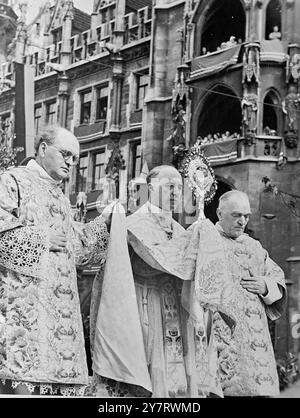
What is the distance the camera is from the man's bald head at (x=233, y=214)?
3711 mm

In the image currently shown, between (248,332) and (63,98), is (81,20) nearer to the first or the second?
(63,98)

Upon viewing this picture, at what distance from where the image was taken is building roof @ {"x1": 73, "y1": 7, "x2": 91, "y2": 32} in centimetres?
409

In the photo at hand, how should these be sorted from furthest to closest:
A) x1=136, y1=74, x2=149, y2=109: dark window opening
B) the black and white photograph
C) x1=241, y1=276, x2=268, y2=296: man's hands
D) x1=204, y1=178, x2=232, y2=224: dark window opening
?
1. x1=136, y1=74, x2=149, y2=109: dark window opening
2. x1=204, y1=178, x2=232, y2=224: dark window opening
3. x1=241, y1=276, x2=268, y2=296: man's hands
4. the black and white photograph

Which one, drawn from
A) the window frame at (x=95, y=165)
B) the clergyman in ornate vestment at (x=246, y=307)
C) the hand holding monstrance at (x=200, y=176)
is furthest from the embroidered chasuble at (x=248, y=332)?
the window frame at (x=95, y=165)

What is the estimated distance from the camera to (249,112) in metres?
4.10

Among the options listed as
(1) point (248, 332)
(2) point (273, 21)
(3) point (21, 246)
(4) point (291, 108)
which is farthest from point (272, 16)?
(3) point (21, 246)

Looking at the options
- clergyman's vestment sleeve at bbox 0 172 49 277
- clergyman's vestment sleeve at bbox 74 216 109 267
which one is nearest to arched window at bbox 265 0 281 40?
clergyman's vestment sleeve at bbox 74 216 109 267

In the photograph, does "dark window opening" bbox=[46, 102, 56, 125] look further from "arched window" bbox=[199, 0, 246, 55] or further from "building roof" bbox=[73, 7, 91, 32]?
"arched window" bbox=[199, 0, 246, 55]

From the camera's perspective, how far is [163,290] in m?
3.27

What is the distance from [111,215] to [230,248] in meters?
0.74

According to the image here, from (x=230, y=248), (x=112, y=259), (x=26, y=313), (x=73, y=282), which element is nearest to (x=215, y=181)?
(x=230, y=248)

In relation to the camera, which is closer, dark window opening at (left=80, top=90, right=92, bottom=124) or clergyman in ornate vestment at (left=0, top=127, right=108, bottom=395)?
clergyman in ornate vestment at (left=0, top=127, right=108, bottom=395)

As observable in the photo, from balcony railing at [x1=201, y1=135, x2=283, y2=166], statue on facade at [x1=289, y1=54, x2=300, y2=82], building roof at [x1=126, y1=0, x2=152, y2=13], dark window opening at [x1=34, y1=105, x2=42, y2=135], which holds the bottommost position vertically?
balcony railing at [x1=201, y1=135, x2=283, y2=166]

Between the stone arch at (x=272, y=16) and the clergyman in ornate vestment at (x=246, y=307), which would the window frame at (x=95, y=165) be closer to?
the clergyman in ornate vestment at (x=246, y=307)
